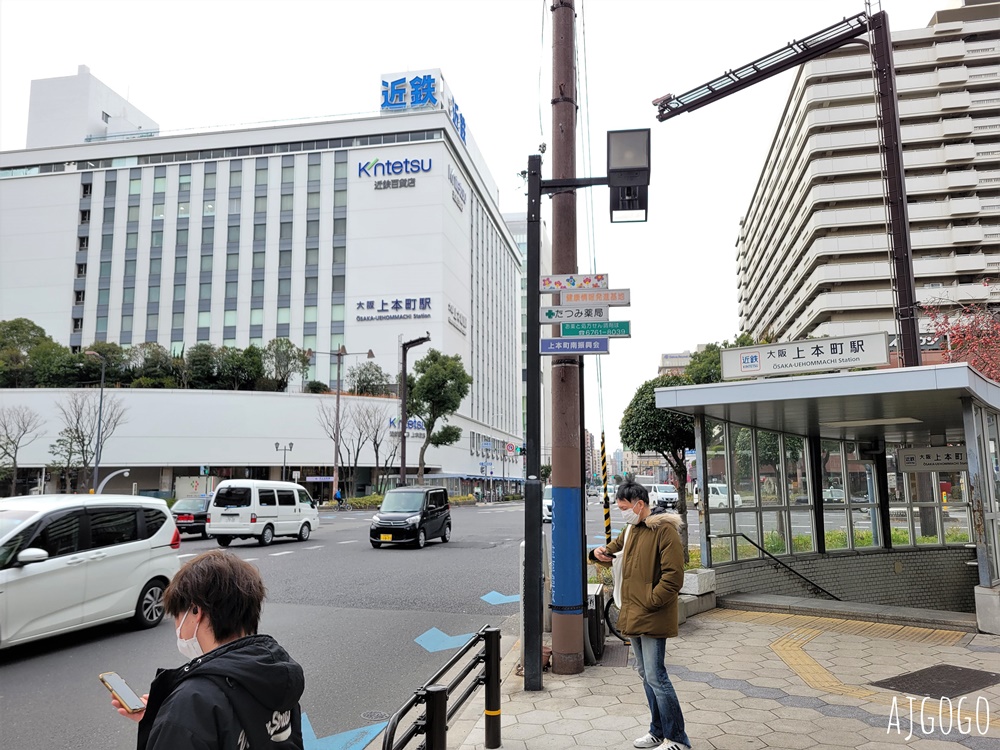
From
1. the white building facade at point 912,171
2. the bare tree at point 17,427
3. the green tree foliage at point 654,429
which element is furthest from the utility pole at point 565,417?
the white building facade at point 912,171

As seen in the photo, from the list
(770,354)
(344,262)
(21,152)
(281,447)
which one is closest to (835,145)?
(344,262)

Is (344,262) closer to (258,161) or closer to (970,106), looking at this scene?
(258,161)

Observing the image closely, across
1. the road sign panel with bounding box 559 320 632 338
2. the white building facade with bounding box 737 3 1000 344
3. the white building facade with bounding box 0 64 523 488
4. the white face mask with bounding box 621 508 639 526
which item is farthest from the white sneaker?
the white building facade with bounding box 737 3 1000 344

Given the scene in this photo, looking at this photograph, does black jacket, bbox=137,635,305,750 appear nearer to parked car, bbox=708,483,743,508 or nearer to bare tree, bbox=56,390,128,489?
parked car, bbox=708,483,743,508

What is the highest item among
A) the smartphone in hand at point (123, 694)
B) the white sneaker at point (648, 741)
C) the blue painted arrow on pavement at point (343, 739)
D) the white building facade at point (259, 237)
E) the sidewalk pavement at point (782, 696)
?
the white building facade at point (259, 237)

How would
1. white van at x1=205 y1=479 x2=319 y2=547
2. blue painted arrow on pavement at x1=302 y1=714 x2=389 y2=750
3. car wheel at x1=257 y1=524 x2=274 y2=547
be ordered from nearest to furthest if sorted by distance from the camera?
1. blue painted arrow on pavement at x1=302 y1=714 x2=389 y2=750
2. white van at x1=205 y1=479 x2=319 y2=547
3. car wheel at x1=257 y1=524 x2=274 y2=547

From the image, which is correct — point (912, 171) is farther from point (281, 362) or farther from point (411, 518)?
point (411, 518)

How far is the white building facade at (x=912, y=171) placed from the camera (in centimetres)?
5731

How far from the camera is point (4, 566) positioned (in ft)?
22.9

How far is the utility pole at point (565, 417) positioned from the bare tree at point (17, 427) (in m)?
52.6

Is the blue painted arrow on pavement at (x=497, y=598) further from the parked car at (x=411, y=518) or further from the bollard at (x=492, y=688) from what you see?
the parked car at (x=411, y=518)

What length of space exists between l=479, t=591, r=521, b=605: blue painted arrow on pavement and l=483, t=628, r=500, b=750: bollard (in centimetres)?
648

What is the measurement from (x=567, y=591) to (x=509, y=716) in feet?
4.31

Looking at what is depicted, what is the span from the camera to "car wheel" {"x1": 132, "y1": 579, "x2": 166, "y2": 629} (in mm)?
8680
